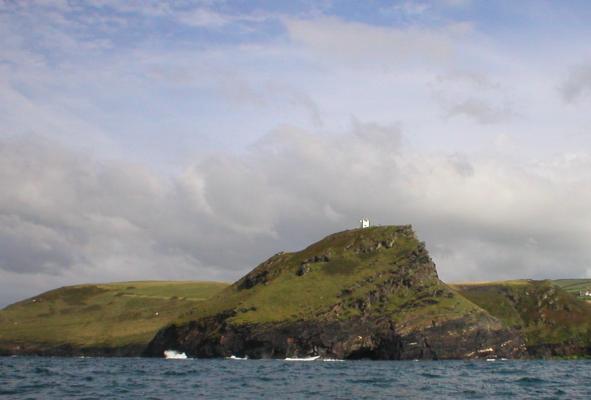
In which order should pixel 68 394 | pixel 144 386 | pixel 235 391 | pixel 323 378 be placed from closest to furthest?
pixel 68 394 → pixel 235 391 → pixel 144 386 → pixel 323 378

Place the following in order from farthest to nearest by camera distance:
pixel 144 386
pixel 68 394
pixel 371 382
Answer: pixel 371 382
pixel 144 386
pixel 68 394

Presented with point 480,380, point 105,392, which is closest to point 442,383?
point 480,380

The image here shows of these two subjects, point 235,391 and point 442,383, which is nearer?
point 235,391

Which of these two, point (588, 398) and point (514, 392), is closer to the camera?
point (588, 398)

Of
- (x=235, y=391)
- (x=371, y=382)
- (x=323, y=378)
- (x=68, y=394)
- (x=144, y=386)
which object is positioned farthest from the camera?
(x=323, y=378)

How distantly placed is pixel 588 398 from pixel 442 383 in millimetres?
22466

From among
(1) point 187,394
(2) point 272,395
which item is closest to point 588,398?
(2) point 272,395

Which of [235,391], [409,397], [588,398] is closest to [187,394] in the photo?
[235,391]

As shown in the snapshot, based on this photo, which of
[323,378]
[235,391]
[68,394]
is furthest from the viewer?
[323,378]

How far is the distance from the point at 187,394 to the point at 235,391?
648cm

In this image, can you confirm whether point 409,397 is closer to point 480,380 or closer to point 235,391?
point 235,391

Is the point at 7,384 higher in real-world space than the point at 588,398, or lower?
higher

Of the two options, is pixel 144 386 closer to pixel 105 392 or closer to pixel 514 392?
pixel 105 392

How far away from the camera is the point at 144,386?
82.0 meters
